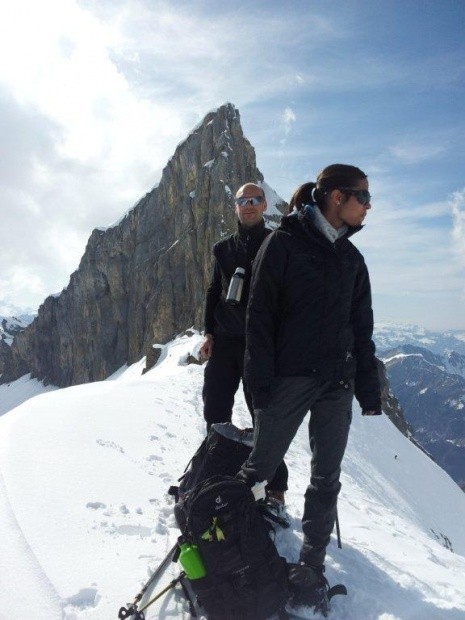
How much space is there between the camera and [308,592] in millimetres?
3078

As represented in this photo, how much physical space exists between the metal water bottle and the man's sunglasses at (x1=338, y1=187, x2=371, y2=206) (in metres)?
1.57

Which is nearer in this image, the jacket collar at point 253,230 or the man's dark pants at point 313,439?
the man's dark pants at point 313,439

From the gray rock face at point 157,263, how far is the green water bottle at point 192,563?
39.0 meters

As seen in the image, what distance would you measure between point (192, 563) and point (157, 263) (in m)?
55.2

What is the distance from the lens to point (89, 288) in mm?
73500

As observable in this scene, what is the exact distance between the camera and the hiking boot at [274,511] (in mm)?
3973

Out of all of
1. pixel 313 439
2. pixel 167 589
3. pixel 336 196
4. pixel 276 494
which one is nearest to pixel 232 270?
pixel 336 196

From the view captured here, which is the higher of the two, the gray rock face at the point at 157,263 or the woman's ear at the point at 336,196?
the gray rock face at the point at 157,263

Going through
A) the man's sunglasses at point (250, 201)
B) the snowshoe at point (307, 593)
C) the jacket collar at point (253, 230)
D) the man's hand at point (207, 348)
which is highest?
the man's sunglasses at point (250, 201)

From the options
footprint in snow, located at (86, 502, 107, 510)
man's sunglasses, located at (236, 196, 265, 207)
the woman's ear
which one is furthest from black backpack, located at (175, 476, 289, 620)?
man's sunglasses, located at (236, 196, 265, 207)

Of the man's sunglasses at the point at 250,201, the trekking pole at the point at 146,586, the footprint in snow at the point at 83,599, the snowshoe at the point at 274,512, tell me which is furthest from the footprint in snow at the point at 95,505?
the man's sunglasses at the point at 250,201

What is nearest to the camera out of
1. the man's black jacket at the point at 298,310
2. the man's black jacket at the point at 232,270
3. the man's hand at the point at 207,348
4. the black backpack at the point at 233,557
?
the black backpack at the point at 233,557

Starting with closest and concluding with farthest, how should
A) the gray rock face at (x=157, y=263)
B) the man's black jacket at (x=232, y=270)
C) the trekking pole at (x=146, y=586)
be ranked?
the trekking pole at (x=146, y=586)
the man's black jacket at (x=232, y=270)
the gray rock face at (x=157, y=263)

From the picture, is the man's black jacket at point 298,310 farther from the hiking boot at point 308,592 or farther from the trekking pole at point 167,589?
the trekking pole at point 167,589
